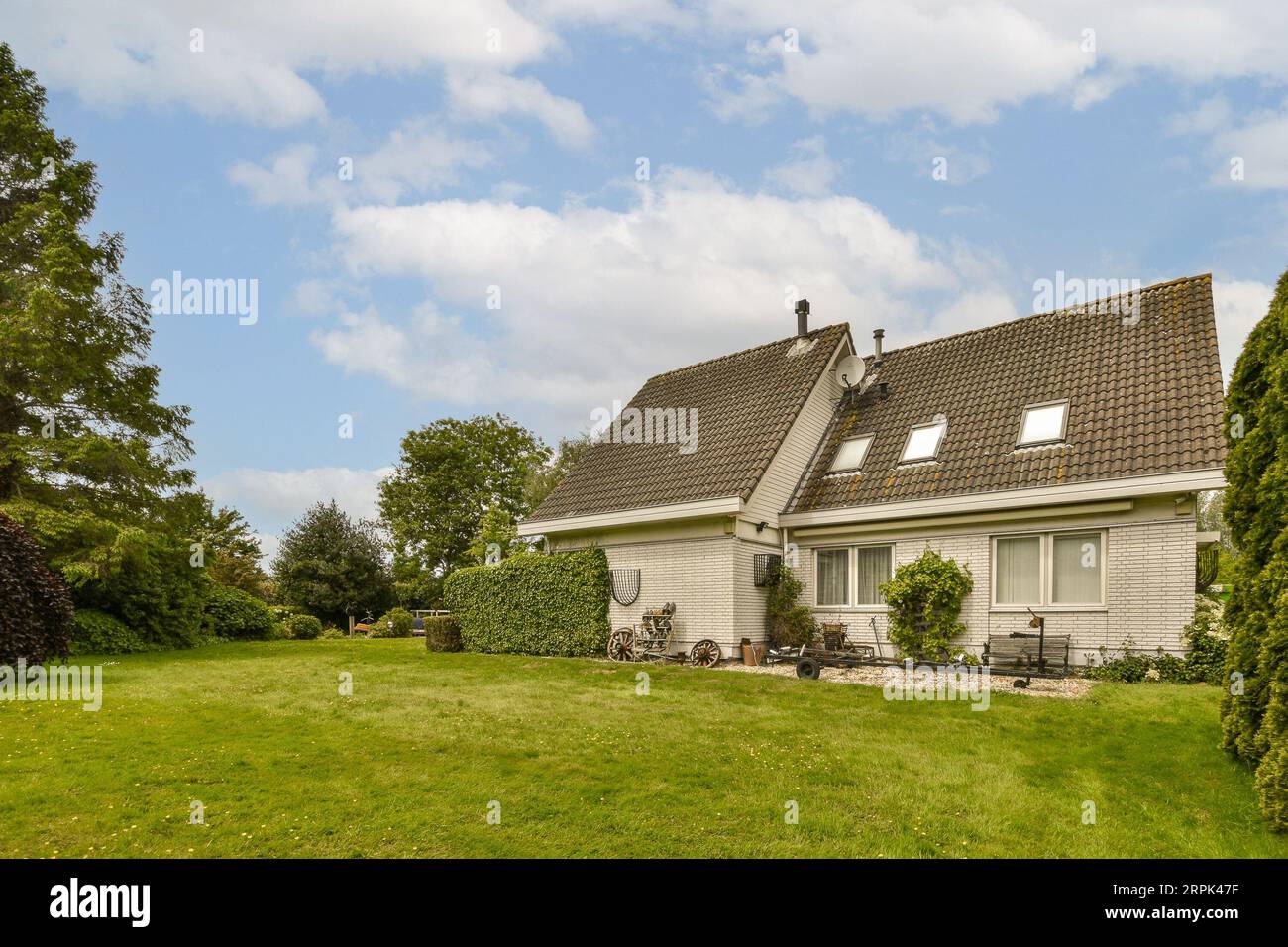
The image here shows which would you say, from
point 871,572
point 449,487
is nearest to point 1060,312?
point 871,572

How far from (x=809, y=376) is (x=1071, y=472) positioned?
18.8ft

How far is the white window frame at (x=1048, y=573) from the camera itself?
38.5 feet

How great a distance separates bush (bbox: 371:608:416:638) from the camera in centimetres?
2734

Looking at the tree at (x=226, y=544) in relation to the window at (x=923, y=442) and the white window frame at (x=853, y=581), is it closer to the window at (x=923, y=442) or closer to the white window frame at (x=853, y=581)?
the white window frame at (x=853, y=581)

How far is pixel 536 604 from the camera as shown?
52.9 feet

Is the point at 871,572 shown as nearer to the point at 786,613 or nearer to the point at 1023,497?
the point at 786,613

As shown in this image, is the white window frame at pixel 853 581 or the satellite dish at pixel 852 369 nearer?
the white window frame at pixel 853 581

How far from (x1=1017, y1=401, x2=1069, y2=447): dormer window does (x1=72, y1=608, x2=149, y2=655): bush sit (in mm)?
19758

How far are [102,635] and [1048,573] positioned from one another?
19712 millimetres

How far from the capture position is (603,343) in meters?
27.6

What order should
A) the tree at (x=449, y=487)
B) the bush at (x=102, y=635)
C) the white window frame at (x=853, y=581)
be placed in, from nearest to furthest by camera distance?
the white window frame at (x=853, y=581)
the bush at (x=102, y=635)
the tree at (x=449, y=487)

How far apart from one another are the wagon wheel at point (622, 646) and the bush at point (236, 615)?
13.3 m

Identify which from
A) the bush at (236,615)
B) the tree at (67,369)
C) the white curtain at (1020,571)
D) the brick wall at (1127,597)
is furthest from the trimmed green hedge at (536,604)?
the bush at (236,615)

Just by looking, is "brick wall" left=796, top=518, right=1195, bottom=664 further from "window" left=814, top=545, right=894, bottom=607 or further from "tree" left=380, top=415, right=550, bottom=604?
"tree" left=380, top=415, right=550, bottom=604
